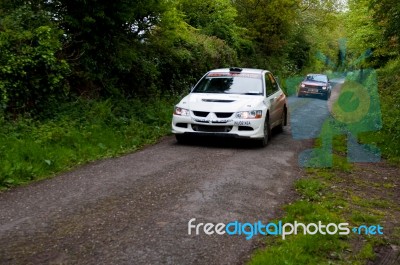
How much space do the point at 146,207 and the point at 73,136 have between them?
13.6 ft

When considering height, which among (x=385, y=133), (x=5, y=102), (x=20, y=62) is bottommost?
(x=385, y=133)

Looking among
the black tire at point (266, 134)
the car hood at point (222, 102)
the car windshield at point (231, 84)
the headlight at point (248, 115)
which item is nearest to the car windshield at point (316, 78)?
the car windshield at point (231, 84)

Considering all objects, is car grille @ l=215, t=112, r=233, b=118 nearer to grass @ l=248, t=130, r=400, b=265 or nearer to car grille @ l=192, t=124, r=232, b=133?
car grille @ l=192, t=124, r=232, b=133

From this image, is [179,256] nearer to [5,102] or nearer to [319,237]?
[319,237]

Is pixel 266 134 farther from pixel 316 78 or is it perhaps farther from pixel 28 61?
pixel 316 78

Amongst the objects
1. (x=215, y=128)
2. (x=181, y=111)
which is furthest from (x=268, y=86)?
(x=181, y=111)

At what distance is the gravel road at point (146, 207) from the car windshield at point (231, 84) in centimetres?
217

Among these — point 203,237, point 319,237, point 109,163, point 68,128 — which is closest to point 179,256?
point 203,237

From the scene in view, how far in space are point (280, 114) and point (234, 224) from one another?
7594 mm

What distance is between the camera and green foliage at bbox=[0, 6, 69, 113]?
9.43 metres

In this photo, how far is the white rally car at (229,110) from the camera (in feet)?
33.4

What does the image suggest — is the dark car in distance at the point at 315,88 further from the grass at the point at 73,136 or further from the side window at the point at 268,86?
the grass at the point at 73,136

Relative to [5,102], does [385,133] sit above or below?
below

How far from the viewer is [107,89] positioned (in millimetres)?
12445
